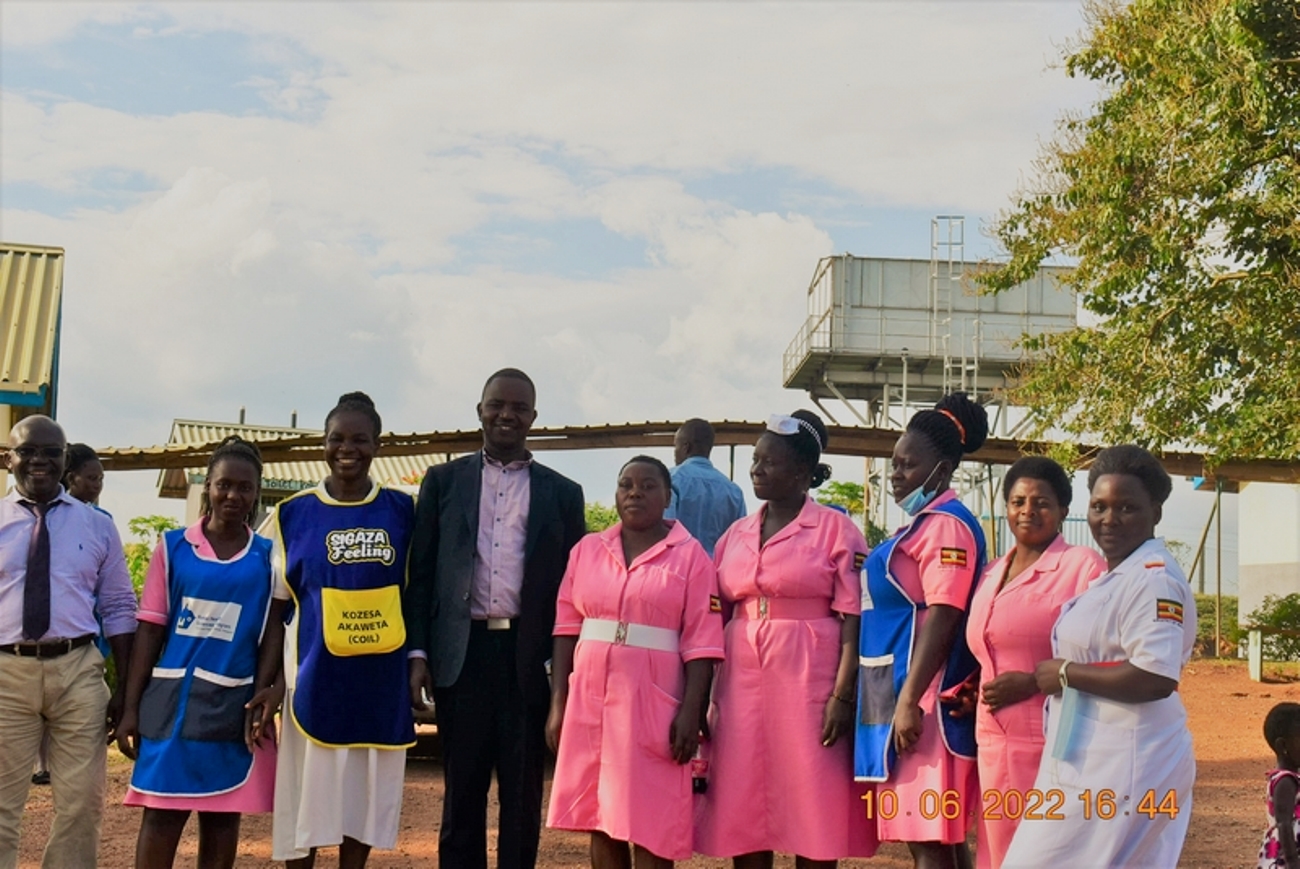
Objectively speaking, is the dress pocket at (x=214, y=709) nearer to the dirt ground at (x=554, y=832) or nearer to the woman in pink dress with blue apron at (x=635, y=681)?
the woman in pink dress with blue apron at (x=635, y=681)

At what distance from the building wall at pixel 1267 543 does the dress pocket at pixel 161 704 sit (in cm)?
2154

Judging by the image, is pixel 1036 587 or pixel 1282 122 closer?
pixel 1036 587

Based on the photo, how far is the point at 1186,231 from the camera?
13898mm

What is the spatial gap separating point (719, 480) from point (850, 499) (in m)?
22.3

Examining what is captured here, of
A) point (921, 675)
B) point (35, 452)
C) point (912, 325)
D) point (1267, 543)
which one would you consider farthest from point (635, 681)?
point (912, 325)

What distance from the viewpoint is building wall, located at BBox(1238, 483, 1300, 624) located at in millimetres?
23953

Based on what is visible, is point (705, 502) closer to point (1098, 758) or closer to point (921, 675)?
point (921, 675)

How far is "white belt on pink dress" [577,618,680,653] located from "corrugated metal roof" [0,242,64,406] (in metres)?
10.0

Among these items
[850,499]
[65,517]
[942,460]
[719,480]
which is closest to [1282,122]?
[719,480]

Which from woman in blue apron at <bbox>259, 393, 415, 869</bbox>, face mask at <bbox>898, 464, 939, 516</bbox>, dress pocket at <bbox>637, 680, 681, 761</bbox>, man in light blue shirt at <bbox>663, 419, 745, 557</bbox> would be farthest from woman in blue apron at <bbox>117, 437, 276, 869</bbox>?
man in light blue shirt at <bbox>663, 419, 745, 557</bbox>

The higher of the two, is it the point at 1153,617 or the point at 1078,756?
the point at 1153,617

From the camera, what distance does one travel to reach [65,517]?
18.9ft

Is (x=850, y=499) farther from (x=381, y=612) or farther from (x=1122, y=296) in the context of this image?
(x=381, y=612)
